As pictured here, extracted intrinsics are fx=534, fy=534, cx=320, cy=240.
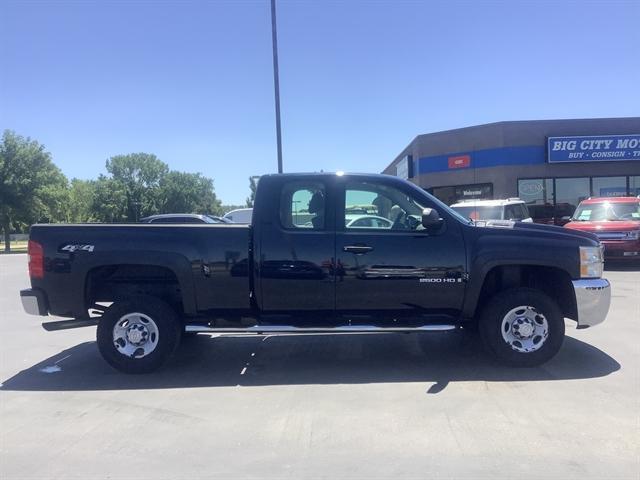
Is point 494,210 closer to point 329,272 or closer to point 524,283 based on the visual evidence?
point 524,283

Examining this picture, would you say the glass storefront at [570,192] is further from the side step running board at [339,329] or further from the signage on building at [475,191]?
the side step running board at [339,329]

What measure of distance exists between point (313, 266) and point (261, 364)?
1.34 m

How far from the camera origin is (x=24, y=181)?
126 feet

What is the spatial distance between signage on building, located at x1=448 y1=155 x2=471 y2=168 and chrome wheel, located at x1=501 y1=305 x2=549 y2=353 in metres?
21.4

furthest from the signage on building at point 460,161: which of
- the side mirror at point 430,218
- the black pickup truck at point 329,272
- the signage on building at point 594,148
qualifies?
the side mirror at point 430,218

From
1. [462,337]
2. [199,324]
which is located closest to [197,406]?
[199,324]

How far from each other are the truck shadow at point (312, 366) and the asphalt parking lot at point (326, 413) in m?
0.02

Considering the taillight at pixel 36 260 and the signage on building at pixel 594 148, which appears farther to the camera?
the signage on building at pixel 594 148

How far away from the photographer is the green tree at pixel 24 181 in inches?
1511

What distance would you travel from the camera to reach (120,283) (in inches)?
231

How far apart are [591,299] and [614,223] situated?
9.87 m

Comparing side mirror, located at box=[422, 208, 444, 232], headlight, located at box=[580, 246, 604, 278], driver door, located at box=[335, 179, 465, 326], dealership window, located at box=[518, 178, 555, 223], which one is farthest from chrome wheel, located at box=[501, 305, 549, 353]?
dealership window, located at box=[518, 178, 555, 223]

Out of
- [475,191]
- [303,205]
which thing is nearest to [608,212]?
[475,191]

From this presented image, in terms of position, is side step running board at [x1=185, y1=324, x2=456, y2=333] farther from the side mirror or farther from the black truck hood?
the black truck hood
